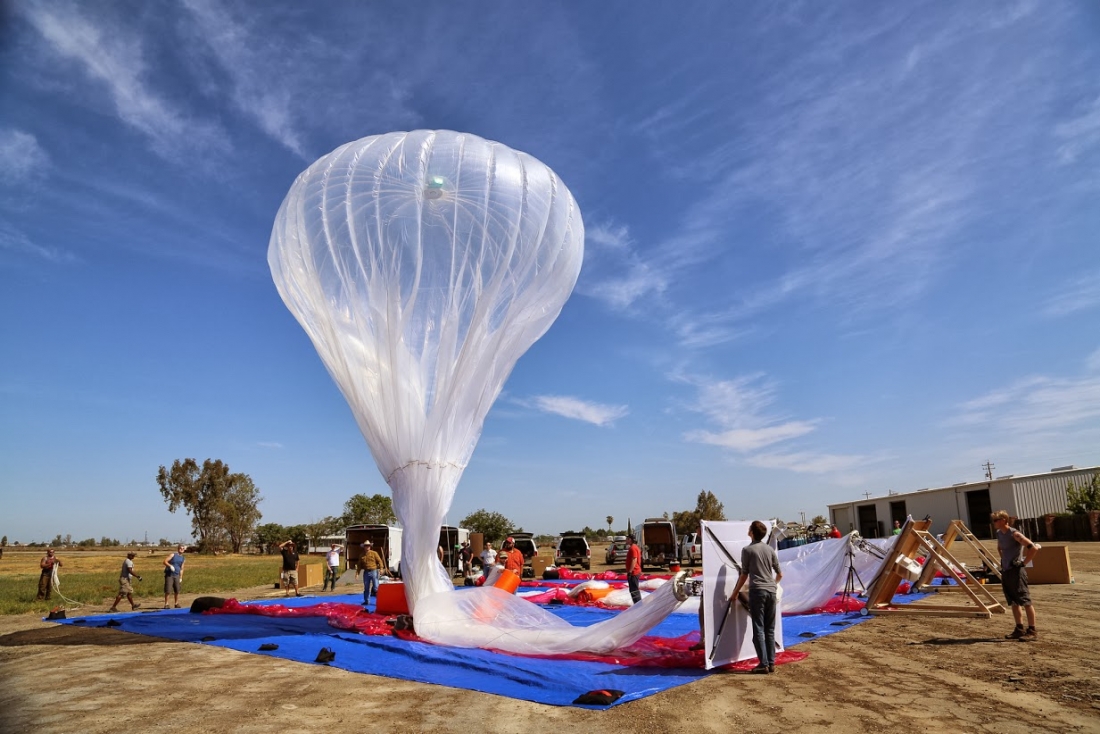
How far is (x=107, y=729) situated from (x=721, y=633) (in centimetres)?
543

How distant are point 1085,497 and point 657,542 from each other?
94.9 ft

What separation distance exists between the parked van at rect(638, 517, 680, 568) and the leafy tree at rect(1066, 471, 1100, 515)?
90.3 feet

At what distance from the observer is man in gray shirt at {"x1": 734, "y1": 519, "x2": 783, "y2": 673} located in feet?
22.7

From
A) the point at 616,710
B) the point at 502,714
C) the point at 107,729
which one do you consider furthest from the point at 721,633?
the point at 107,729

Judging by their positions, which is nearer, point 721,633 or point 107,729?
point 107,729

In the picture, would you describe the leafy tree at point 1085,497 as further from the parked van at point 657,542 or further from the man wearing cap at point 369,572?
the man wearing cap at point 369,572

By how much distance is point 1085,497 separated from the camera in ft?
129

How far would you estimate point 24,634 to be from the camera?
1113 centimetres

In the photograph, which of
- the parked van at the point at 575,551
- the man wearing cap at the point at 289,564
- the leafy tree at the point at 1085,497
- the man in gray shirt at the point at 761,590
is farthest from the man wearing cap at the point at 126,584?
the leafy tree at the point at 1085,497

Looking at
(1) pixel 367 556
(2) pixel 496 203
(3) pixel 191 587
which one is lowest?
(3) pixel 191 587

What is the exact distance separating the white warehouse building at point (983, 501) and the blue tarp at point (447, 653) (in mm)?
34210

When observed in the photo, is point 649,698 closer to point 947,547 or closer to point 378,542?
point 947,547

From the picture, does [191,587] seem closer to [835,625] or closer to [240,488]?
[835,625]

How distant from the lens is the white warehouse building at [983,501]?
43062mm
